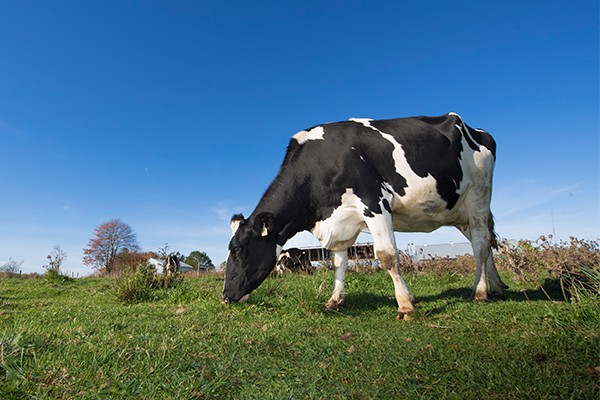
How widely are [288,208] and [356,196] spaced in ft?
3.45

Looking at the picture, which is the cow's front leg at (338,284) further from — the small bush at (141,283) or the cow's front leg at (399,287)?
the small bush at (141,283)

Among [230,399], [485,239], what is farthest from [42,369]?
[485,239]

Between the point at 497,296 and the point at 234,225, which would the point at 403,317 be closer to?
the point at 497,296

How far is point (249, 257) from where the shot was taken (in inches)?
232

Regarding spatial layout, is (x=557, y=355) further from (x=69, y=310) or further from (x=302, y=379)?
(x=69, y=310)

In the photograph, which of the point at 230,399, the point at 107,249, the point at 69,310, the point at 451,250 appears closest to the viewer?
the point at 230,399

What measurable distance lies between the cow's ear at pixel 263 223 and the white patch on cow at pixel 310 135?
1424 mm

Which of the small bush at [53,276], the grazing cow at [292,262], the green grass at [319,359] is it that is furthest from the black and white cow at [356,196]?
the small bush at [53,276]

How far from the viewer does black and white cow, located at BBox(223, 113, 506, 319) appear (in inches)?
227

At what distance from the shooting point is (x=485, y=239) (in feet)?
22.7

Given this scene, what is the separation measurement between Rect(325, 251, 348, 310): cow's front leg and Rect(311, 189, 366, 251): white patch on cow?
55 centimetres

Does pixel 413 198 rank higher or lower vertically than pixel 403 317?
higher

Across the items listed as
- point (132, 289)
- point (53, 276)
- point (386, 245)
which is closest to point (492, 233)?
point (386, 245)

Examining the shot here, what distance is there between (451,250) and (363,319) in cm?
3786
